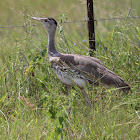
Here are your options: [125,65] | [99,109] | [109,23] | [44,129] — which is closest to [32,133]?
[44,129]

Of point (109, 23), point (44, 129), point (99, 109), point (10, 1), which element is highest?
point (10, 1)

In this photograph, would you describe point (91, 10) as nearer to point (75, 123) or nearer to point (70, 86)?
point (70, 86)

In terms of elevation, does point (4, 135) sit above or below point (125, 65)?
below

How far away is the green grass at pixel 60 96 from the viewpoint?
3031mm

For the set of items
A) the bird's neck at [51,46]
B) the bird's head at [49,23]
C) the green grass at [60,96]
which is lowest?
the green grass at [60,96]

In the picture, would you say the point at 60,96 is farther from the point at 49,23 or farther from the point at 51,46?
the point at 49,23

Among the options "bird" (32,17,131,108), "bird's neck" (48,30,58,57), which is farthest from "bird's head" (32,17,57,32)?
"bird" (32,17,131,108)

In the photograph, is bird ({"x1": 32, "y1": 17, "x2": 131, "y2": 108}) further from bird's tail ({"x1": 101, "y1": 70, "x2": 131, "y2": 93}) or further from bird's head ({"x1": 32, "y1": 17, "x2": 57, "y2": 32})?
bird's head ({"x1": 32, "y1": 17, "x2": 57, "y2": 32})

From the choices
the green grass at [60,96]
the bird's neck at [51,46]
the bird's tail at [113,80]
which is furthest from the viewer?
the bird's neck at [51,46]

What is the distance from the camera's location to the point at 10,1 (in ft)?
16.5

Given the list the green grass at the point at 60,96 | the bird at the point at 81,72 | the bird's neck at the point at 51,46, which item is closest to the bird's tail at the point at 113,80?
the bird at the point at 81,72

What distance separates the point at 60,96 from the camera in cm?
309

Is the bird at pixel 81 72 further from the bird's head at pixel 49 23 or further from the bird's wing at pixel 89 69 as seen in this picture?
the bird's head at pixel 49 23

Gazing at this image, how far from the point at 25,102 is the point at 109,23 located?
2.29m
